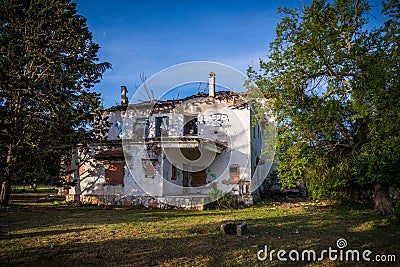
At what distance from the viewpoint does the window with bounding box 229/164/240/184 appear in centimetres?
1691

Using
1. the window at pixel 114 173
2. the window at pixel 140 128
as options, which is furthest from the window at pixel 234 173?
the window at pixel 140 128

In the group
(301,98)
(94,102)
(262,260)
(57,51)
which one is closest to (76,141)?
(94,102)

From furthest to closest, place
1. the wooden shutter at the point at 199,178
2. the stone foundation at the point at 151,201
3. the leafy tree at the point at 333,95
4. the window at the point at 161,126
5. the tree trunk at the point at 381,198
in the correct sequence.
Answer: the window at the point at 161,126, the wooden shutter at the point at 199,178, the stone foundation at the point at 151,201, the tree trunk at the point at 381,198, the leafy tree at the point at 333,95

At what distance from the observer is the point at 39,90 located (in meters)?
14.3

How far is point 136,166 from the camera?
51.9ft

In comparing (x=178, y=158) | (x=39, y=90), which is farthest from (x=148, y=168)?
Answer: (x=39, y=90)

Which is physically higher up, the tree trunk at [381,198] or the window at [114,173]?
the window at [114,173]

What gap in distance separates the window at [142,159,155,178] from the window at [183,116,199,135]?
391 cm

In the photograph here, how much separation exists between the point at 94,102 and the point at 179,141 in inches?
203

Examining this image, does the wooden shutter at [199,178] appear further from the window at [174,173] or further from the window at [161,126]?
the window at [161,126]

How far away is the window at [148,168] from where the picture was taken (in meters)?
15.4

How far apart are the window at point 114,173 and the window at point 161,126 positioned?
395 centimetres

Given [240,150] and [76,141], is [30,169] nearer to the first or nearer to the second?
[76,141]

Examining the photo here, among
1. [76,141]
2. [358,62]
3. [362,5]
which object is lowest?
[76,141]
